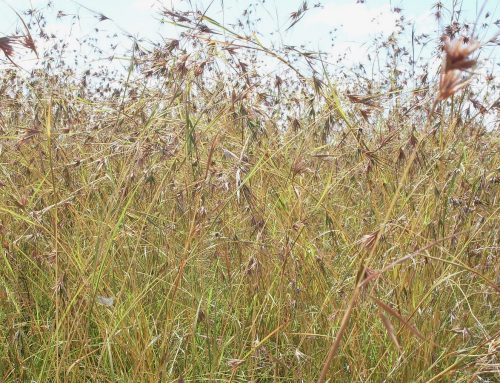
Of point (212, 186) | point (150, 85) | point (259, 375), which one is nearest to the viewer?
point (259, 375)

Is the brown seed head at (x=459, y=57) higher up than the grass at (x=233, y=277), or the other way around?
the brown seed head at (x=459, y=57)

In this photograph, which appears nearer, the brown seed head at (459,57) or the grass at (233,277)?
the brown seed head at (459,57)

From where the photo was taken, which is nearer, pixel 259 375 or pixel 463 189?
pixel 259 375

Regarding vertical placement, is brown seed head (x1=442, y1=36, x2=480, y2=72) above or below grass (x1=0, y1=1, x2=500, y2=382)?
above

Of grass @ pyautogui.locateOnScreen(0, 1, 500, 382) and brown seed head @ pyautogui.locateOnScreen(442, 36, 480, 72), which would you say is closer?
brown seed head @ pyautogui.locateOnScreen(442, 36, 480, 72)

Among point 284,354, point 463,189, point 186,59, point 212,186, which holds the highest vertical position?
point 186,59

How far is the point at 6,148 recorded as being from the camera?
2697 millimetres

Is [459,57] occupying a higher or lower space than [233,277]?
higher

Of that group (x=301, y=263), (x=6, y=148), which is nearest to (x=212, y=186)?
(x=301, y=263)

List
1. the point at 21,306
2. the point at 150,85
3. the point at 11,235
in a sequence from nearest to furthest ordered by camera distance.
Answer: the point at 21,306, the point at 11,235, the point at 150,85

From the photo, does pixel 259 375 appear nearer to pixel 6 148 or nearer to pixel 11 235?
pixel 11 235

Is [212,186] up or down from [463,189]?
down

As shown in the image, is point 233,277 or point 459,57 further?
point 233,277

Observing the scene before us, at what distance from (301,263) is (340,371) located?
0.35 meters
